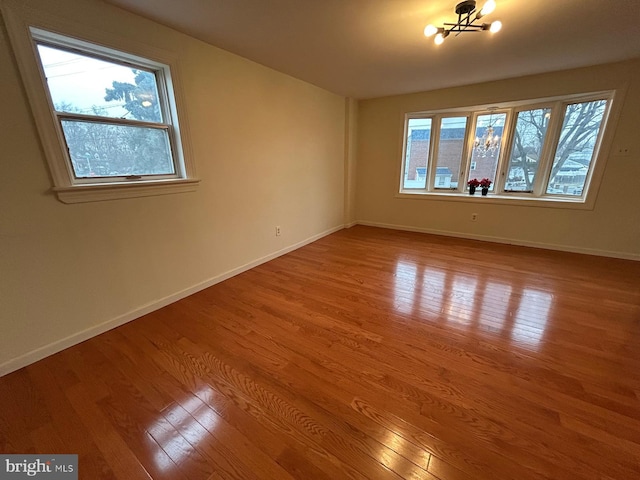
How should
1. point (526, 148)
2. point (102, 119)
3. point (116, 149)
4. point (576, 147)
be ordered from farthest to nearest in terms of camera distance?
point (526, 148) < point (576, 147) < point (116, 149) < point (102, 119)

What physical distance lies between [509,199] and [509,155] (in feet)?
2.33

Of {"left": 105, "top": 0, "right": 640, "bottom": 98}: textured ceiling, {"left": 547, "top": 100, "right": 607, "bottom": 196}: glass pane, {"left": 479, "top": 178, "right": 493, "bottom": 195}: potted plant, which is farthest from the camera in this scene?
{"left": 479, "top": 178, "right": 493, "bottom": 195}: potted plant

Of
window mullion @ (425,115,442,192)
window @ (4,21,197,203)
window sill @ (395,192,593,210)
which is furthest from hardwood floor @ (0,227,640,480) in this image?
window mullion @ (425,115,442,192)

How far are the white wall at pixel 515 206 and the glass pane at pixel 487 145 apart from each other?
0.39 metres

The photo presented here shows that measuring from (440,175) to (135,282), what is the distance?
4.77m

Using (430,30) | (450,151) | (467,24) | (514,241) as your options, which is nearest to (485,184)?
(450,151)

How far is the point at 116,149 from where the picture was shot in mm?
2076

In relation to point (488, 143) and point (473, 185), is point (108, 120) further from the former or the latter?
point (488, 143)

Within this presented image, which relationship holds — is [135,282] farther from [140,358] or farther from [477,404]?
[477,404]

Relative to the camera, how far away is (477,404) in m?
1.44

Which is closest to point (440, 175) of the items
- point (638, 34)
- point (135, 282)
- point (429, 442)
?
point (638, 34)

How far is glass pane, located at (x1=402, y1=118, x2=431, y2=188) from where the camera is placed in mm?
4684

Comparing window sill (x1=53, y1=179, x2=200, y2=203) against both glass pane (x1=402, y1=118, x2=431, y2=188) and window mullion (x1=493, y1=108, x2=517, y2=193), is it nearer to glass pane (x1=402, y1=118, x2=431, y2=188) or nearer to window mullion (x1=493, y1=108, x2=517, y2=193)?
glass pane (x1=402, y1=118, x2=431, y2=188)

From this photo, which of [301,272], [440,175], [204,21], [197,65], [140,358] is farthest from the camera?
[440,175]
